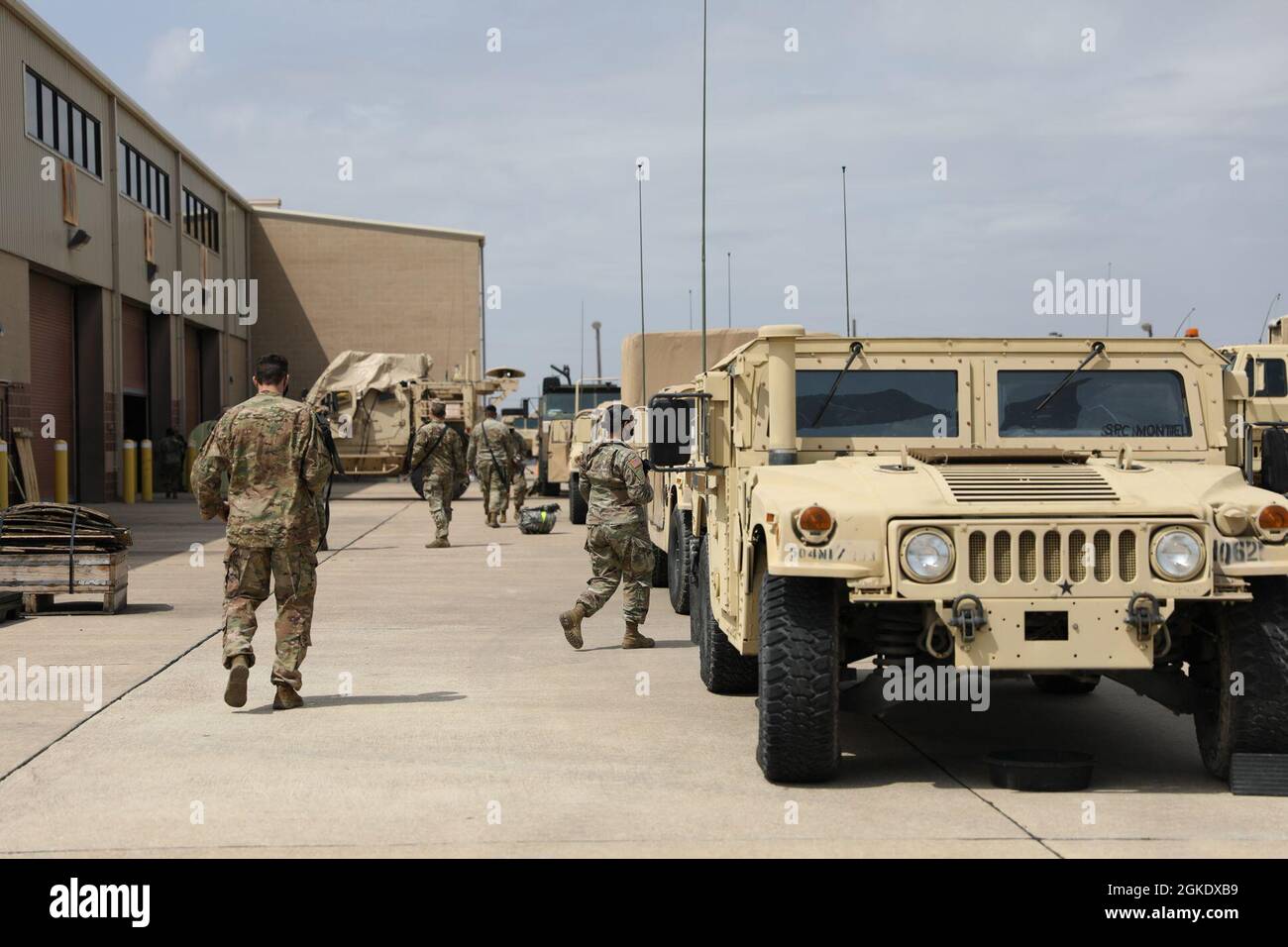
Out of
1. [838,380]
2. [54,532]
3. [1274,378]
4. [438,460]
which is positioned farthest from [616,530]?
[1274,378]

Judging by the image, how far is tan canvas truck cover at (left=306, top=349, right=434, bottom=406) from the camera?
107ft

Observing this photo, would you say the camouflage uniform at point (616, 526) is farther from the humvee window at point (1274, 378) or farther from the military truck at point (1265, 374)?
the humvee window at point (1274, 378)

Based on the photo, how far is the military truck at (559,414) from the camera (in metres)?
29.9

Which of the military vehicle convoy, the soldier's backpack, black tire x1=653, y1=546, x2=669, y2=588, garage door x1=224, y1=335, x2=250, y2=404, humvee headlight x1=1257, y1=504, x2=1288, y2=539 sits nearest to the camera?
humvee headlight x1=1257, y1=504, x2=1288, y2=539

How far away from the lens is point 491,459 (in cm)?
2320

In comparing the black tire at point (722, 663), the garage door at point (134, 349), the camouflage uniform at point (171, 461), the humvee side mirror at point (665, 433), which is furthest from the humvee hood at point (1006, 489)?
the garage door at point (134, 349)

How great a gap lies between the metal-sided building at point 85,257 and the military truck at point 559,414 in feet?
27.9

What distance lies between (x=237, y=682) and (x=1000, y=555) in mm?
4119

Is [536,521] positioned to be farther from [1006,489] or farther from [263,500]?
[1006,489]

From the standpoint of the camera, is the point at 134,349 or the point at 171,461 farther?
the point at 134,349

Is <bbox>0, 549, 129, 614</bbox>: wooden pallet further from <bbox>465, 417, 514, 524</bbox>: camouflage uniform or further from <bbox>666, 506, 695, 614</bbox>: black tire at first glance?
<bbox>465, 417, 514, 524</bbox>: camouflage uniform

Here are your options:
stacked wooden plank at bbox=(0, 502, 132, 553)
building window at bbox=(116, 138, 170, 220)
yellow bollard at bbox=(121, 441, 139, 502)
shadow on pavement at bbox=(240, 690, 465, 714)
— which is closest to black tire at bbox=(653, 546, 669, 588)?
stacked wooden plank at bbox=(0, 502, 132, 553)

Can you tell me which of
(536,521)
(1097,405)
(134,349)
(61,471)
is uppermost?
(134,349)

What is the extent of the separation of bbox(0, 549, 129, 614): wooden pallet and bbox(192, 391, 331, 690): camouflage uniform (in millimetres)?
4445
